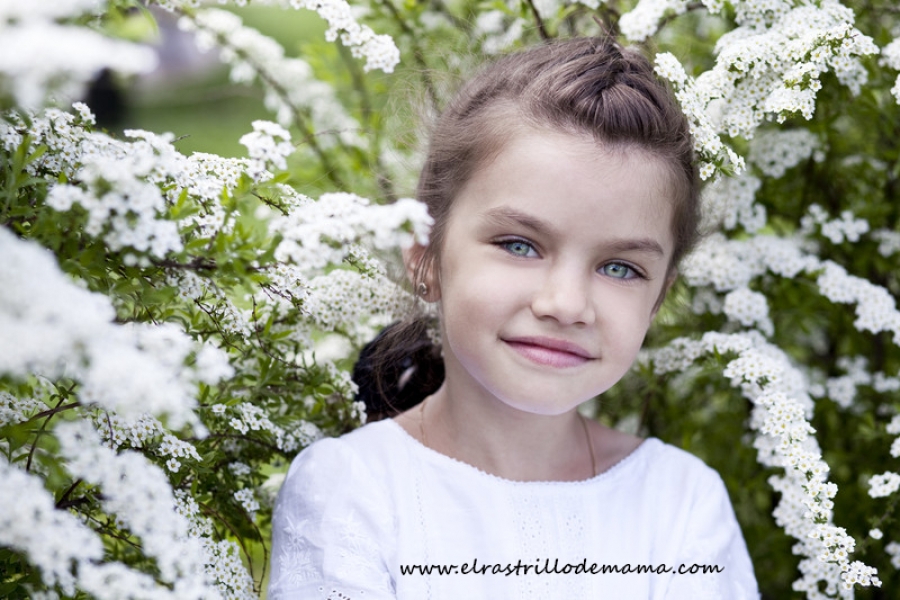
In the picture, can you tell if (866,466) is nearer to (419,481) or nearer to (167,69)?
(419,481)

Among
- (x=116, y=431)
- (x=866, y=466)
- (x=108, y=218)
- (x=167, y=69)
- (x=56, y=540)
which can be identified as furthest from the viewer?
(x=167, y=69)

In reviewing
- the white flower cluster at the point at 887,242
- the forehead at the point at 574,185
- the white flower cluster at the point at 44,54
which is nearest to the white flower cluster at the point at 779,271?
the white flower cluster at the point at 887,242

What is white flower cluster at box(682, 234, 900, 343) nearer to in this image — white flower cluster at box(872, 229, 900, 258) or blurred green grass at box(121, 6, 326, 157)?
white flower cluster at box(872, 229, 900, 258)

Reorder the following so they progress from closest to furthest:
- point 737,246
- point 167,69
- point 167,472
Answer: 1. point 167,472
2. point 737,246
3. point 167,69

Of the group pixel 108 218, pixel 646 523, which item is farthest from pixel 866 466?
pixel 108 218

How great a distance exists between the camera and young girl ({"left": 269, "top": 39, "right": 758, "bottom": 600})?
172 centimetres

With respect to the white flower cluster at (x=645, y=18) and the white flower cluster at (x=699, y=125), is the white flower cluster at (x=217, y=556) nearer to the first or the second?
the white flower cluster at (x=699, y=125)

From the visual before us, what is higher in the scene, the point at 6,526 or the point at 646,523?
the point at 646,523

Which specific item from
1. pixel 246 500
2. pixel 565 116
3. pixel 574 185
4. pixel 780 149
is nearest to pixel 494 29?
pixel 780 149

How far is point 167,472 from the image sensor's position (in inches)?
64.4

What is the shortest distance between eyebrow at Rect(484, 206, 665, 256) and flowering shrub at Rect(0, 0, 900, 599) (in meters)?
0.20

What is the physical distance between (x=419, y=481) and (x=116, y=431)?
0.67m

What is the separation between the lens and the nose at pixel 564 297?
1.66 meters

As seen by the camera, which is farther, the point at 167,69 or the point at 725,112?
the point at 167,69
